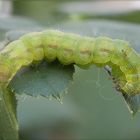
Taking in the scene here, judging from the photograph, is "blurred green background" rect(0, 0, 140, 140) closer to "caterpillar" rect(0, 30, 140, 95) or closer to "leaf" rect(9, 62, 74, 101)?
"caterpillar" rect(0, 30, 140, 95)

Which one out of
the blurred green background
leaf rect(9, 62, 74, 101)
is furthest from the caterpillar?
the blurred green background

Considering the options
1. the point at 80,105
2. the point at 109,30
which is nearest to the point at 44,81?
the point at 109,30

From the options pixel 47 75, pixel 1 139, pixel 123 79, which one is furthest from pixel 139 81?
pixel 1 139

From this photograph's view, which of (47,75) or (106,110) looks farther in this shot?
(106,110)

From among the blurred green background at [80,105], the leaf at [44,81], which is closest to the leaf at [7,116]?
the leaf at [44,81]

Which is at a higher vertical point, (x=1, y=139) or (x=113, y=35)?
(x=113, y=35)

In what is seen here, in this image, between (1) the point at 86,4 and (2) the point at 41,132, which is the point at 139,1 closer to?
(1) the point at 86,4
